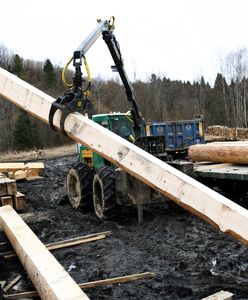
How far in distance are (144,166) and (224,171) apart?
4602 millimetres

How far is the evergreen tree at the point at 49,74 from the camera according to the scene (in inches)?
2234

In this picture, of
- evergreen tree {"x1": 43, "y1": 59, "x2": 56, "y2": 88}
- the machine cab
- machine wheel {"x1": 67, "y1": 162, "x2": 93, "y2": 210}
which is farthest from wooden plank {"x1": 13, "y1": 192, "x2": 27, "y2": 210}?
evergreen tree {"x1": 43, "y1": 59, "x2": 56, "y2": 88}

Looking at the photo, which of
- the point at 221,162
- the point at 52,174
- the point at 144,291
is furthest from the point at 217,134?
the point at 144,291

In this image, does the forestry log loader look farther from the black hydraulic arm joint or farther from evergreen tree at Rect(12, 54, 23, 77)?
evergreen tree at Rect(12, 54, 23, 77)

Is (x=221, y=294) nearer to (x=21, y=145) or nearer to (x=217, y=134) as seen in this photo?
(x=217, y=134)

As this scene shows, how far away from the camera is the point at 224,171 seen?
7.55m

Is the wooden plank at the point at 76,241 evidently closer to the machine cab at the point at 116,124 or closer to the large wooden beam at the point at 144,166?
the machine cab at the point at 116,124

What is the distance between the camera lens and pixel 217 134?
30.5 metres

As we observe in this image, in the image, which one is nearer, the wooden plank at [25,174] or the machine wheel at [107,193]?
the machine wheel at [107,193]

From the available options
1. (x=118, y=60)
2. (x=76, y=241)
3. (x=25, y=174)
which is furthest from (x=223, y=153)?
(x=25, y=174)

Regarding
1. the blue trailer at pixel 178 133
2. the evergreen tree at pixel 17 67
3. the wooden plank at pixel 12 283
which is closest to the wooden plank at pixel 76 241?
the wooden plank at pixel 12 283

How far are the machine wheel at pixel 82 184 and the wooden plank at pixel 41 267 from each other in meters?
3.04

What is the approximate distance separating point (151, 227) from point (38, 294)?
3341 mm

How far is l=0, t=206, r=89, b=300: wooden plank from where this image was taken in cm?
375
